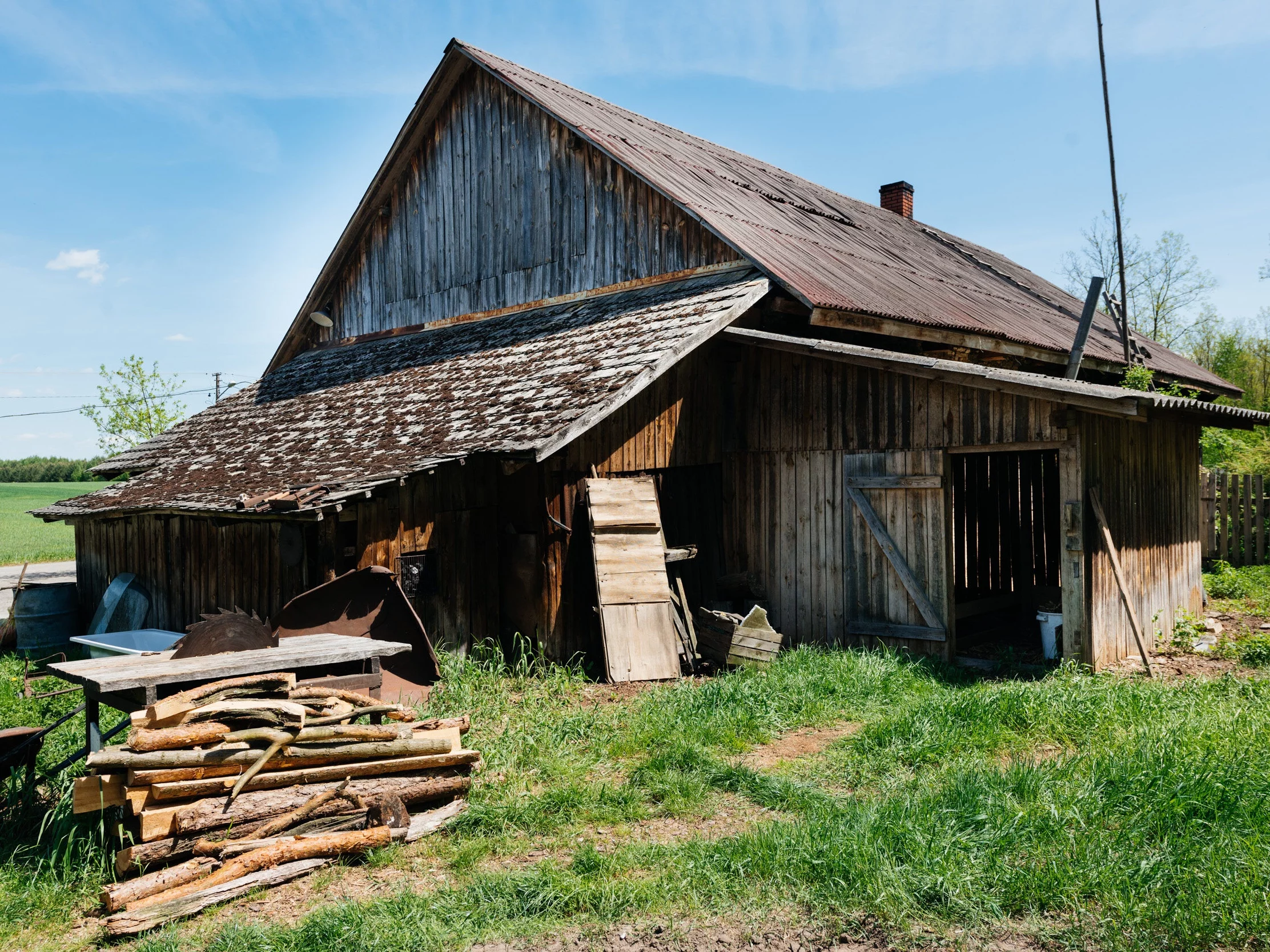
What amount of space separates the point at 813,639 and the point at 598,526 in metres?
3.04

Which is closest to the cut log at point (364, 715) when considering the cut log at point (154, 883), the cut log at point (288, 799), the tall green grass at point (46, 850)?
the cut log at point (288, 799)

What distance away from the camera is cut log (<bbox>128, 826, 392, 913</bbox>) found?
455 centimetres

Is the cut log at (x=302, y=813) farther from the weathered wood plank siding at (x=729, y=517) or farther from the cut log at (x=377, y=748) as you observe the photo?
the weathered wood plank siding at (x=729, y=517)

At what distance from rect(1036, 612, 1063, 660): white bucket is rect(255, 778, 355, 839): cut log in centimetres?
741

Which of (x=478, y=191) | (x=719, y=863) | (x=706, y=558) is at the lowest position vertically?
(x=719, y=863)

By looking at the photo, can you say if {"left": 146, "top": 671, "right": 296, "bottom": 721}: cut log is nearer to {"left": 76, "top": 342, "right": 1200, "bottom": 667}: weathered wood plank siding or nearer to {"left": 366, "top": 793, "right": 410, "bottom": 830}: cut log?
{"left": 366, "top": 793, "right": 410, "bottom": 830}: cut log

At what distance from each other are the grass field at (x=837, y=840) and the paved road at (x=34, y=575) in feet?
50.0

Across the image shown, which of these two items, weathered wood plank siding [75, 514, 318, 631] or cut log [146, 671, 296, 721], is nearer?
cut log [146, 671, 296, 721]

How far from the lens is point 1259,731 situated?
6.28 meters

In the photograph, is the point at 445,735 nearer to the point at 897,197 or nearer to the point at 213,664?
the point at 213,664

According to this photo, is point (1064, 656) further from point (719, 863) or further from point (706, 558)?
point (719, 863)

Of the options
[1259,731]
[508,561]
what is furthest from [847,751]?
[508,561]

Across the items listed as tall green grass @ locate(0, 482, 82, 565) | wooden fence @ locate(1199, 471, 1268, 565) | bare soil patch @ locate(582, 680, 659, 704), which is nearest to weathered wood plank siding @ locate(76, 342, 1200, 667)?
bare soil patch @ locate(582, 680, 659, 704)

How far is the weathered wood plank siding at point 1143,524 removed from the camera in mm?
8852
